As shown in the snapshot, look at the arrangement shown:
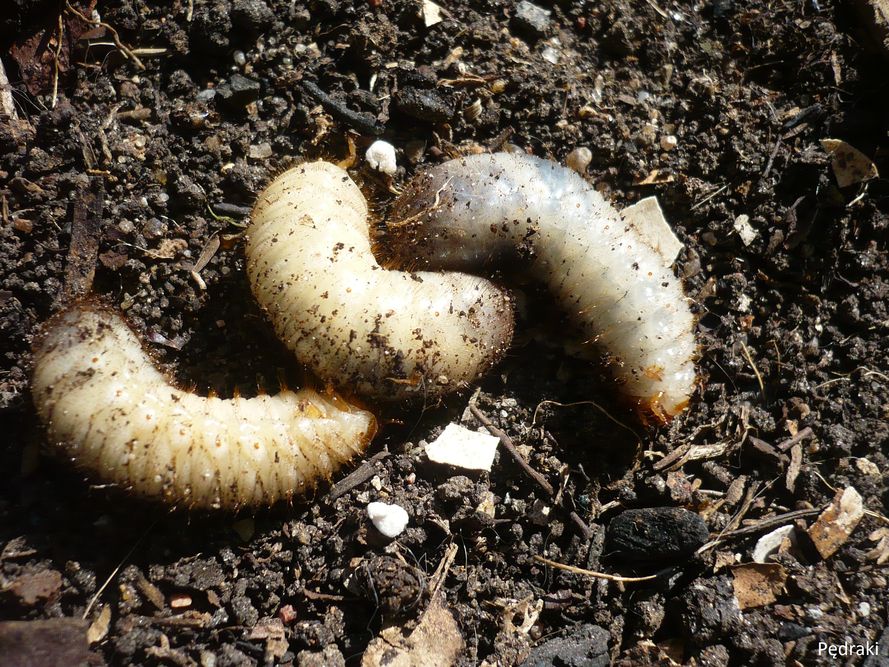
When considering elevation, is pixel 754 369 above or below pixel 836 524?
above

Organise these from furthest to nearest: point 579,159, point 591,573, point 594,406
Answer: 1. point 579,159
2. point 594,406
3. point 591,573

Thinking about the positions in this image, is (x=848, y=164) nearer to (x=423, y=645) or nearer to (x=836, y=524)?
(x=836, y=524)

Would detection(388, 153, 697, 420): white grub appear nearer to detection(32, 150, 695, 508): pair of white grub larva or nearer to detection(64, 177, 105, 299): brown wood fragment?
detection(32, 150, 695, 508): pair of white grub larva

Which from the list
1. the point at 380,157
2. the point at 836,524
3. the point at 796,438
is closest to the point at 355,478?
the point at 380,157

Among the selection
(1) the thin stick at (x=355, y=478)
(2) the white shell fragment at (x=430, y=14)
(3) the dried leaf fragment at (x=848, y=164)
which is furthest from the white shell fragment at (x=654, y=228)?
(1) the thin stick at (x=355, y=478)

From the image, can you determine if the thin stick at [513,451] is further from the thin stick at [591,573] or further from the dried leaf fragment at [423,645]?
the dried leaf fragment at [423,645]

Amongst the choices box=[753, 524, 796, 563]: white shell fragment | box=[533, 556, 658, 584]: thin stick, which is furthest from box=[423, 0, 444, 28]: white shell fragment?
box=[753, 524, 796, 563]: white shell fragment

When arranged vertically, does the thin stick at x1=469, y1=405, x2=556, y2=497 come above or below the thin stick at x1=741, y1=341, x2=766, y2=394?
below
